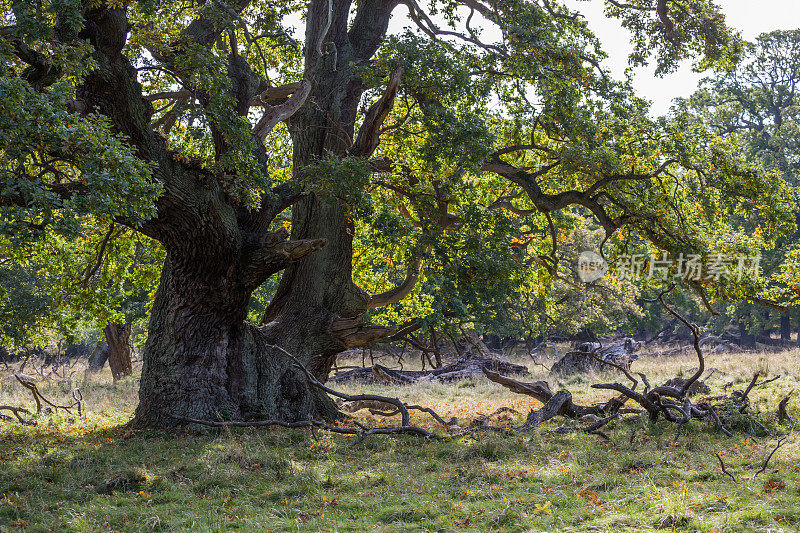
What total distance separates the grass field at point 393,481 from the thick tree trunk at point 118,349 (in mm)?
12812

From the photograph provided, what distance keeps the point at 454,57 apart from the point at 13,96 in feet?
22.5

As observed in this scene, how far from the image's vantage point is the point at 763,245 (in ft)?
37.5

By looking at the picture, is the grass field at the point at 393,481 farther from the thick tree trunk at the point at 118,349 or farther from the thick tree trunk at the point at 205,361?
the thick tree trunk at the point at 118,349

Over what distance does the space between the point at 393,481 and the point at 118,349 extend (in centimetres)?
1846

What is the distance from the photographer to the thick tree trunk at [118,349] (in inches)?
846

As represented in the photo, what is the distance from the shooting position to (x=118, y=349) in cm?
2158

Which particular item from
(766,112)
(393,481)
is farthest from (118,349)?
(766,112)

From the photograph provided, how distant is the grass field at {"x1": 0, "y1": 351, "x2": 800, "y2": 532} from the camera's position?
463 centimetres

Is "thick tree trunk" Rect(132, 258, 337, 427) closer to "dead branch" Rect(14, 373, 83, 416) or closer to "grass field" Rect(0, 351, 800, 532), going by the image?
"grass field" Rect(0, 351, 800, 532)

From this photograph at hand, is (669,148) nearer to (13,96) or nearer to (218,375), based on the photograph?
(218,375)

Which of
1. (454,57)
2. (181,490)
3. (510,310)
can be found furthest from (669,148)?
(510,310)

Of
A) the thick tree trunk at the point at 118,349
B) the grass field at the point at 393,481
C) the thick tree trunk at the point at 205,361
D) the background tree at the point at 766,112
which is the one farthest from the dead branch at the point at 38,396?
the background tree at the point at 766,112

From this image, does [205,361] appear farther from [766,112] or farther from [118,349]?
[766,112]

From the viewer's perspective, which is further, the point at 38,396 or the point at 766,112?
the point at 766,112
